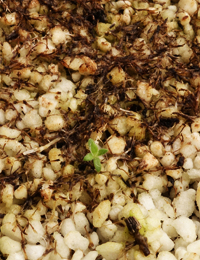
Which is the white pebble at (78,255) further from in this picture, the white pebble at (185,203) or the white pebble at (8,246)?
the white pebble at (185,203)

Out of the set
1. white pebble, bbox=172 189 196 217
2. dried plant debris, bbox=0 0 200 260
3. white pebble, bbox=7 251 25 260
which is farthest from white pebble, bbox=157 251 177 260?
white pebble, bbox=7 251 25 260

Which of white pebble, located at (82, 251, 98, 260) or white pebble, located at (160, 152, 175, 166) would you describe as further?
white pebble, located at (160, 152, 175, 166)

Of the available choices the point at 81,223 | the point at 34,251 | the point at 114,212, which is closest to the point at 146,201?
→ the point at 114,212

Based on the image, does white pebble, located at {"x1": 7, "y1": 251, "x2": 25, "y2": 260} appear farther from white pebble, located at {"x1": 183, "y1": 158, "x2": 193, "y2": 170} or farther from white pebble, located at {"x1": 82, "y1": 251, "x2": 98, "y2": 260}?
white pebble, located at {"x1": 183, "y1": 158, "x2": 193, "y2": 170}

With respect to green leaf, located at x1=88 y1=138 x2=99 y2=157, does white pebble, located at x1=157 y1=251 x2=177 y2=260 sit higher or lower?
lower

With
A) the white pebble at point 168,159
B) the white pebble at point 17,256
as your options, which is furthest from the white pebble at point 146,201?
the white pebble at point 17,256

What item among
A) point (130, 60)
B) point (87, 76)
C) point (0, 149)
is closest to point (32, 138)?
point (0, 149)

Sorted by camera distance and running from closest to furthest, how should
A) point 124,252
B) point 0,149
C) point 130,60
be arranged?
point 124,252 < point 0,149 < point 130,60

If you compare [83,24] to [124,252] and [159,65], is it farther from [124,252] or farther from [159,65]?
[124,252]
